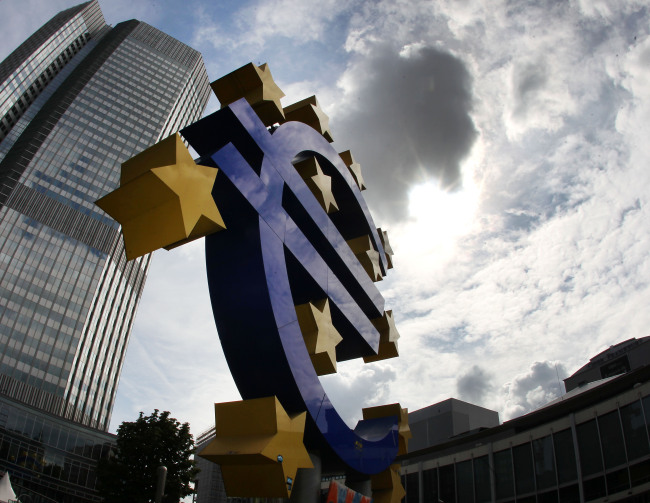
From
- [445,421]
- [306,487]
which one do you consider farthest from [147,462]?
[445,421]

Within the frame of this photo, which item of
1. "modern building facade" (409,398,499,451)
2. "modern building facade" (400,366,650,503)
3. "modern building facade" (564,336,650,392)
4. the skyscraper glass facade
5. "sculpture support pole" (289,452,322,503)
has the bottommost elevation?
"sculpture support pole" (289,452,322,503)

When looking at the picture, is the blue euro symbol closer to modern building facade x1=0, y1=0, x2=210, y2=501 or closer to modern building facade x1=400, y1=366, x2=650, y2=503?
modern building facade x1=400, y1=366, x2=650, y2=503

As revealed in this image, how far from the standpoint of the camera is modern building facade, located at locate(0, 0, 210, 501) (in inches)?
1618

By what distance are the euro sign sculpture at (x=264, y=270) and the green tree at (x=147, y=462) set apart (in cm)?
1026

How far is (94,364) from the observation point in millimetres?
72500

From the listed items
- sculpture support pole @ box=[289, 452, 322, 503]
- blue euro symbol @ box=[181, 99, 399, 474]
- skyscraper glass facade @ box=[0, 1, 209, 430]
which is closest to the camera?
blue euro symbol @ box=[181, 99, 399, 474]

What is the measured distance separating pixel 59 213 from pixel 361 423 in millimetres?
71447

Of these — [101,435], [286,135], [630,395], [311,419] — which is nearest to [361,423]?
[311,419]

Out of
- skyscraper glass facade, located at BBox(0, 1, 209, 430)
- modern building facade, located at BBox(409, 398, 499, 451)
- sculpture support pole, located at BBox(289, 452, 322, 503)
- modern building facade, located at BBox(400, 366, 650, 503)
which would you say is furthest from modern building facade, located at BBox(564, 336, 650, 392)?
skyscraper glass facade, located at BBox(0, 1, 209, 430)

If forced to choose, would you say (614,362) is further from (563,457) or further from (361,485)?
(361,485)

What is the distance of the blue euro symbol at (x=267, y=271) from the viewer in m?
9.55

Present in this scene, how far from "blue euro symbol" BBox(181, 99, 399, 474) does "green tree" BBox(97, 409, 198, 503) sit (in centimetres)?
1144

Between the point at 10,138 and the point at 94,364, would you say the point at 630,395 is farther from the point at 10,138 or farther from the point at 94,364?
the point at 10,138

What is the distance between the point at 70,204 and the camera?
73.9 meters
